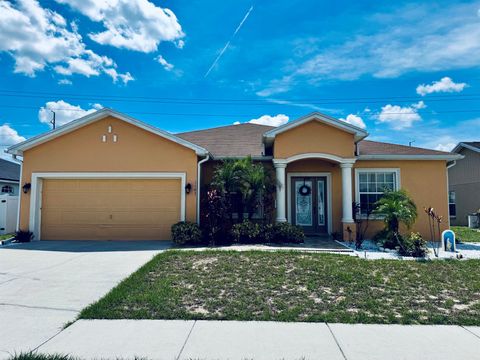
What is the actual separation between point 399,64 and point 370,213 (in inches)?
291

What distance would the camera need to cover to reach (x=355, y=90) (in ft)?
59.7

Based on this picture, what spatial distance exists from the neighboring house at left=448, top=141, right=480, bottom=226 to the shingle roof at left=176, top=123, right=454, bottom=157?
1079 cm

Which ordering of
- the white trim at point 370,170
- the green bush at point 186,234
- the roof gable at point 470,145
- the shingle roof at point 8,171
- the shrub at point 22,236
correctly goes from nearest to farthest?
the green bush at point 186,234 → the shrub at point 22,236 → the white trim at point 370,170 → the roof gable at point 470,145 → the shingle roof at point 8,171

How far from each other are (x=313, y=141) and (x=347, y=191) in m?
2.27

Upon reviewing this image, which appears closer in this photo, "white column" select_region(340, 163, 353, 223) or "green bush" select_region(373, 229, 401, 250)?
"green bush" select_region(373, 229, 401, 250)

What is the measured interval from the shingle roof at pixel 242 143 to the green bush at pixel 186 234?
3.71 metres

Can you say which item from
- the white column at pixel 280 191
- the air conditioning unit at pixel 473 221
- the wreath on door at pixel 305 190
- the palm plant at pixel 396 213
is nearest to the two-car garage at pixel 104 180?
the white column at pixel 280 191

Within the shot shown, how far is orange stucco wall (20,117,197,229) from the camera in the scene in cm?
1159

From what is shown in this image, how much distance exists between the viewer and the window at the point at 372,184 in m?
12.7

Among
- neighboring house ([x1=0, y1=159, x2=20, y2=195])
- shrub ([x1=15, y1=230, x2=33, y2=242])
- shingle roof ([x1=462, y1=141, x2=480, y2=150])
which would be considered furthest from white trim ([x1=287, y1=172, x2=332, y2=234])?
neighboring house ([x1=0, y1=159, x2=20, y2=195])

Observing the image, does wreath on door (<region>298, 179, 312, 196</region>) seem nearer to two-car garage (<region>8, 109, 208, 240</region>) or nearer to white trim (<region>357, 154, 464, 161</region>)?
white trim (<region>357, 154, 464, 161</region>)

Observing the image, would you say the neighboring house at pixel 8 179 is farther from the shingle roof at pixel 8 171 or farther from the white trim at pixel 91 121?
the white trim at pixel 91 121

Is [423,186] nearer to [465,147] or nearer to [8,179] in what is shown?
[465,147]

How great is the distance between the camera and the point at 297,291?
5.82 m
